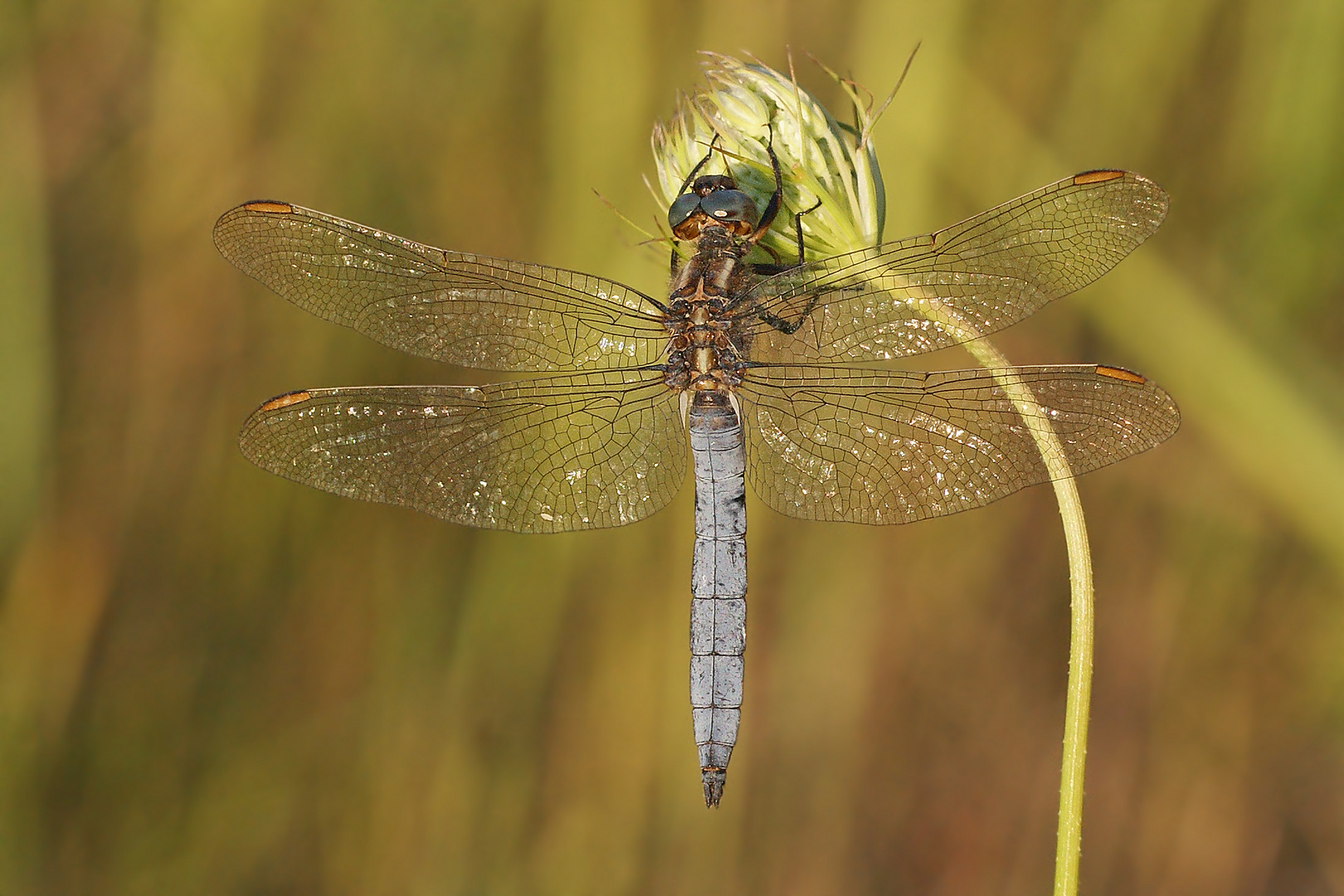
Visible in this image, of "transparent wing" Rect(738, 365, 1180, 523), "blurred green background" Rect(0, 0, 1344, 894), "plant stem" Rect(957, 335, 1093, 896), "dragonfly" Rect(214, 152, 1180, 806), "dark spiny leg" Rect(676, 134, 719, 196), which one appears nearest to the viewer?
"plant stem" Rect(957, 335, 1093, 896)

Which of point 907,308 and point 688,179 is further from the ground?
point 688,179

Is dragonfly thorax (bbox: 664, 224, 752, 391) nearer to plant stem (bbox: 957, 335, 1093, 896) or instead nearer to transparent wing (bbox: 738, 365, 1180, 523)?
transparent wing (bbox: 738, 365, 1180, 523)

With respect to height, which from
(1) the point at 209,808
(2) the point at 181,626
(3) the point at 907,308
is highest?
(3) the point at 907,308

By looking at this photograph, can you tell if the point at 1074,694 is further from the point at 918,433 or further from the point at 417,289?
the point at 417,289

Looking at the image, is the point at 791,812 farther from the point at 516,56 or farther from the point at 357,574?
the point at 516,56

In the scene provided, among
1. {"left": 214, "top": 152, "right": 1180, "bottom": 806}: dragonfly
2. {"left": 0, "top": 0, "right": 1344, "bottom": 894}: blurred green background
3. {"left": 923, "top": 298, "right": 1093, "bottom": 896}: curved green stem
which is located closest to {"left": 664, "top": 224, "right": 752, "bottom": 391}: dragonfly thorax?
{"left": 214, "top": 152, "right": 1180, "bottom": 806}: dragonfly

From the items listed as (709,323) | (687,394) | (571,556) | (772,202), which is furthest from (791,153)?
(571,556)

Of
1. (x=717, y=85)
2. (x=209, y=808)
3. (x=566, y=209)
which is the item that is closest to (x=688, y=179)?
(x=717, y=85)
